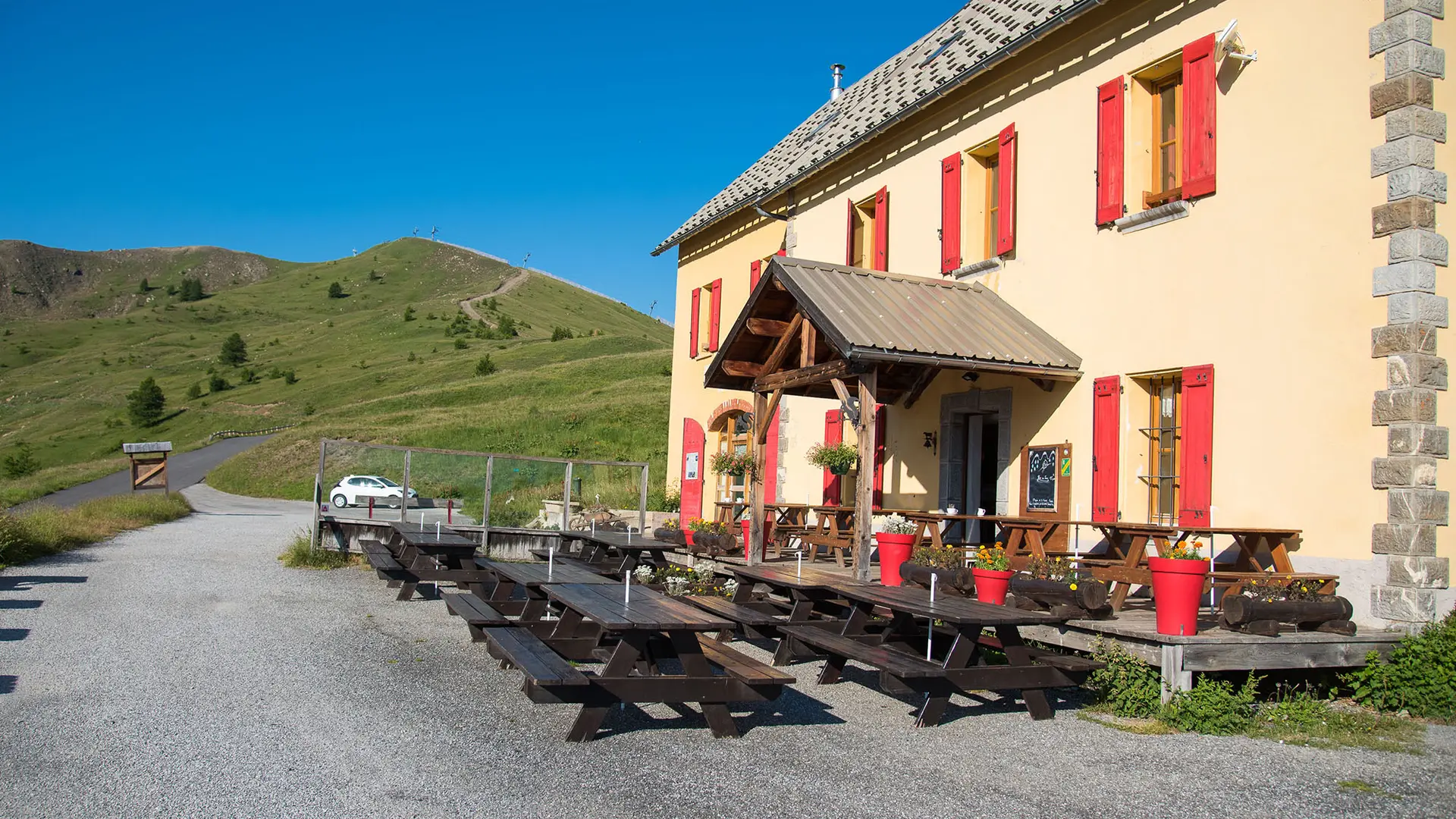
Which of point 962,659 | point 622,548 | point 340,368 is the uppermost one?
point 340,368

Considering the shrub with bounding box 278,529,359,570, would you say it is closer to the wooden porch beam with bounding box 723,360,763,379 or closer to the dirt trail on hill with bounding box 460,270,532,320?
the wooden porch beam with bounding box 723,360,763,379

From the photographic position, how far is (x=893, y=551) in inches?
375

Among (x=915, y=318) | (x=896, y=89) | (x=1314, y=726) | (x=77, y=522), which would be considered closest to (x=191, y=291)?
(x=77, y=522)

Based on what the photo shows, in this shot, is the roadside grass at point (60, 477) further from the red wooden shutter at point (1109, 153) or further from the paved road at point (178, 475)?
the red wooden shutter at point (1109, 153)

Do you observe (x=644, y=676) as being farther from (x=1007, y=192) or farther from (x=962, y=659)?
(x=1007, y=192)

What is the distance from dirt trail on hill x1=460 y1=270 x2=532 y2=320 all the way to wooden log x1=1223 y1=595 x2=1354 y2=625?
96239mm

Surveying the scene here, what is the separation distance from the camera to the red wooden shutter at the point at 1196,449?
869 centimetres

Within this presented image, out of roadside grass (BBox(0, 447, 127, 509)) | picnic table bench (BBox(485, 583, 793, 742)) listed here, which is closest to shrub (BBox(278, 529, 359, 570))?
picnic table bench (BBox(485, 583, 793, 742))

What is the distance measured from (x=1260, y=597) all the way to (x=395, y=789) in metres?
5.80

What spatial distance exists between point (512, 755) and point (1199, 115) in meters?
7.90

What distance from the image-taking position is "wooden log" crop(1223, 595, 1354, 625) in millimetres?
6828

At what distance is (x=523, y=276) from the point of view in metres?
134

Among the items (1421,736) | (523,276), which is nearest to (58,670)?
(1421,736)

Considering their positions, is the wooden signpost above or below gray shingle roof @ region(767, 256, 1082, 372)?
below
